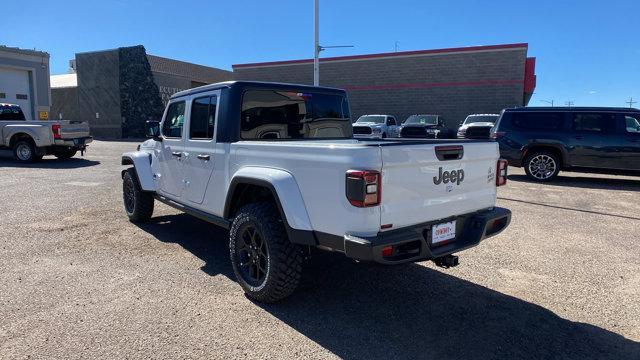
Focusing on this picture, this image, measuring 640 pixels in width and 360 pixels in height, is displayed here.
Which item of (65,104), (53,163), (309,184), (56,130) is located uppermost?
(65,104)

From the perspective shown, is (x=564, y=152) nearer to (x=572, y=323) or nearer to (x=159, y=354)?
(x=572, y=323)

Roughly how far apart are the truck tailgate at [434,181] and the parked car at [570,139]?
8.27m

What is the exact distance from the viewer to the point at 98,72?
106 feet

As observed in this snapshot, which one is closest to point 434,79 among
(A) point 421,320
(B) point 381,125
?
(B) point 381,125

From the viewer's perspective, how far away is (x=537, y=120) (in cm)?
1138

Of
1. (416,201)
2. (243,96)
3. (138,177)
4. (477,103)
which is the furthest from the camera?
(477,103)

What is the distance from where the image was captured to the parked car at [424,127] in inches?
742

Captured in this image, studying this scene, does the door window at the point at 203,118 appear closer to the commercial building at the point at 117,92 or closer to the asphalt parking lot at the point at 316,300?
the asphalt parking lot at the point at 316,300

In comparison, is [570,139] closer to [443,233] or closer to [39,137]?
[443,233]

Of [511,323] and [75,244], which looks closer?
[511,323]

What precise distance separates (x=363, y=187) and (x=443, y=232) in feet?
3.23

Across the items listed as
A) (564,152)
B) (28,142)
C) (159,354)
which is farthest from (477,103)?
(159,354)

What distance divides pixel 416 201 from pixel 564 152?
9.52 metres

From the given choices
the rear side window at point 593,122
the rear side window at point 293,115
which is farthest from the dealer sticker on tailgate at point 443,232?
the rear side window at point 593,122
